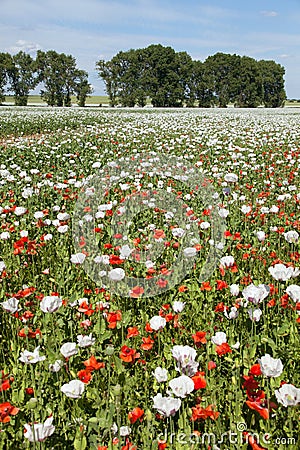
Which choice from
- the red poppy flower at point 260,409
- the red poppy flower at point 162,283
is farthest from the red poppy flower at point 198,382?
the red poppy flower at point 162,283

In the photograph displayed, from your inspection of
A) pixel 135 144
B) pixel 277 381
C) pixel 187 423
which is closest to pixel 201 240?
pixel 277 381

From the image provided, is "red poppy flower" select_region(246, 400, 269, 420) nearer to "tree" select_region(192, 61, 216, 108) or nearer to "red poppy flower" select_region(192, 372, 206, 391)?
"red poppy flower" select_region(192, 372, 206, 391)

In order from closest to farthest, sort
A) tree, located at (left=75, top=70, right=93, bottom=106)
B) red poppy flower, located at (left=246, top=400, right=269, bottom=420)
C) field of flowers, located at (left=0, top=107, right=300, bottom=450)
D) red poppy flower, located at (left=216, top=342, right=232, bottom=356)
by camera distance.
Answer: red poppy flower, located at (left=246, top=400, right=269, bottom=420) → field of flowers, located at (left=0, top=107, right=300, bottom=450) → red poppy flower, located at (left=216, top=342, right=232, bottom=356) → tree, located at (left=75, top=70, right=93, bottom=106)

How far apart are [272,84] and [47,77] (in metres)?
39.6

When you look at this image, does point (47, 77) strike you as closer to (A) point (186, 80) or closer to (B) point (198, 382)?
(A) point (186, 80)

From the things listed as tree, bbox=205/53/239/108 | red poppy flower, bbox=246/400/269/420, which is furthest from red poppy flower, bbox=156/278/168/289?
tree, bbox=205/53/239/108

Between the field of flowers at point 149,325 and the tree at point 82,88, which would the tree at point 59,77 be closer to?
the tree at point 82,88

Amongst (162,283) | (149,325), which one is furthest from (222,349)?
(162,283)

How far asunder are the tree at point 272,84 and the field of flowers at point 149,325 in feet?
265

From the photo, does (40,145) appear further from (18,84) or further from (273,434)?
(18,84)

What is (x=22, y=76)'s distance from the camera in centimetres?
7750

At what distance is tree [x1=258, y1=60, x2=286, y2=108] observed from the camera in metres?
83.1

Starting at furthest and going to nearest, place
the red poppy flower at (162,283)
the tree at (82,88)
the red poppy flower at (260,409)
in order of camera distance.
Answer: the tree at (82,88) → the red poppy flower at (162,283) → the red poppy flower at (260,409)

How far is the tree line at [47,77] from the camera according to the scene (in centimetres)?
7544
